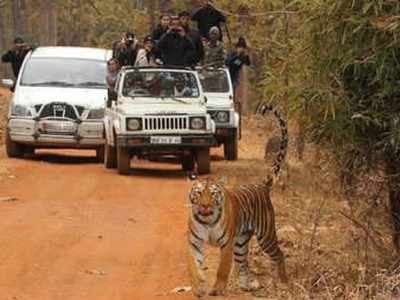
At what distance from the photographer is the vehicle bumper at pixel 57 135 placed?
59.7 feet

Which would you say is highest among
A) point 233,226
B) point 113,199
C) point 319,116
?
point 319,116

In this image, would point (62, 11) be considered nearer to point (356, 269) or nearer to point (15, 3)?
point (15, 3)

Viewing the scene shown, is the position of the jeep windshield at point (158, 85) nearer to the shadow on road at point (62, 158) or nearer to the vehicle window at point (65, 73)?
the vehicle window at point (65, 73)

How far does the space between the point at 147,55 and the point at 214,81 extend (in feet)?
6.00

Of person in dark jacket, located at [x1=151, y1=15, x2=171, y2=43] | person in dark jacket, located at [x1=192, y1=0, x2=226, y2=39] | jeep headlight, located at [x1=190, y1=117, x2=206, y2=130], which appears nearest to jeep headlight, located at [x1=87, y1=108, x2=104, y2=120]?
person in dark jacket, located at [x1=151, y1=15, x2=171, y2=43]

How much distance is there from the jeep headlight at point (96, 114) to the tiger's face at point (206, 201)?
1045 cm

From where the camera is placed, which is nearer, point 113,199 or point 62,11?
point 113,199

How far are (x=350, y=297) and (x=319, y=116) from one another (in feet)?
6.49

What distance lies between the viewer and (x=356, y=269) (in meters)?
8.91

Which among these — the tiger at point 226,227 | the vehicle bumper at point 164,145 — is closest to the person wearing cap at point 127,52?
the vehicle bumper at point 164,145

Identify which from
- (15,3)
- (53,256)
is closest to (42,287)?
(53,256)

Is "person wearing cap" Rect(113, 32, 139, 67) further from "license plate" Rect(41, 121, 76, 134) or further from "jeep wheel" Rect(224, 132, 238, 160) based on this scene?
"jeep wheel" Rect(224, 132, 238, 160)

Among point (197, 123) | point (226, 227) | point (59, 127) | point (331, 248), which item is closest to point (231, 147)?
point (197, 123)

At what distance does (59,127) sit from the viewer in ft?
59.7
